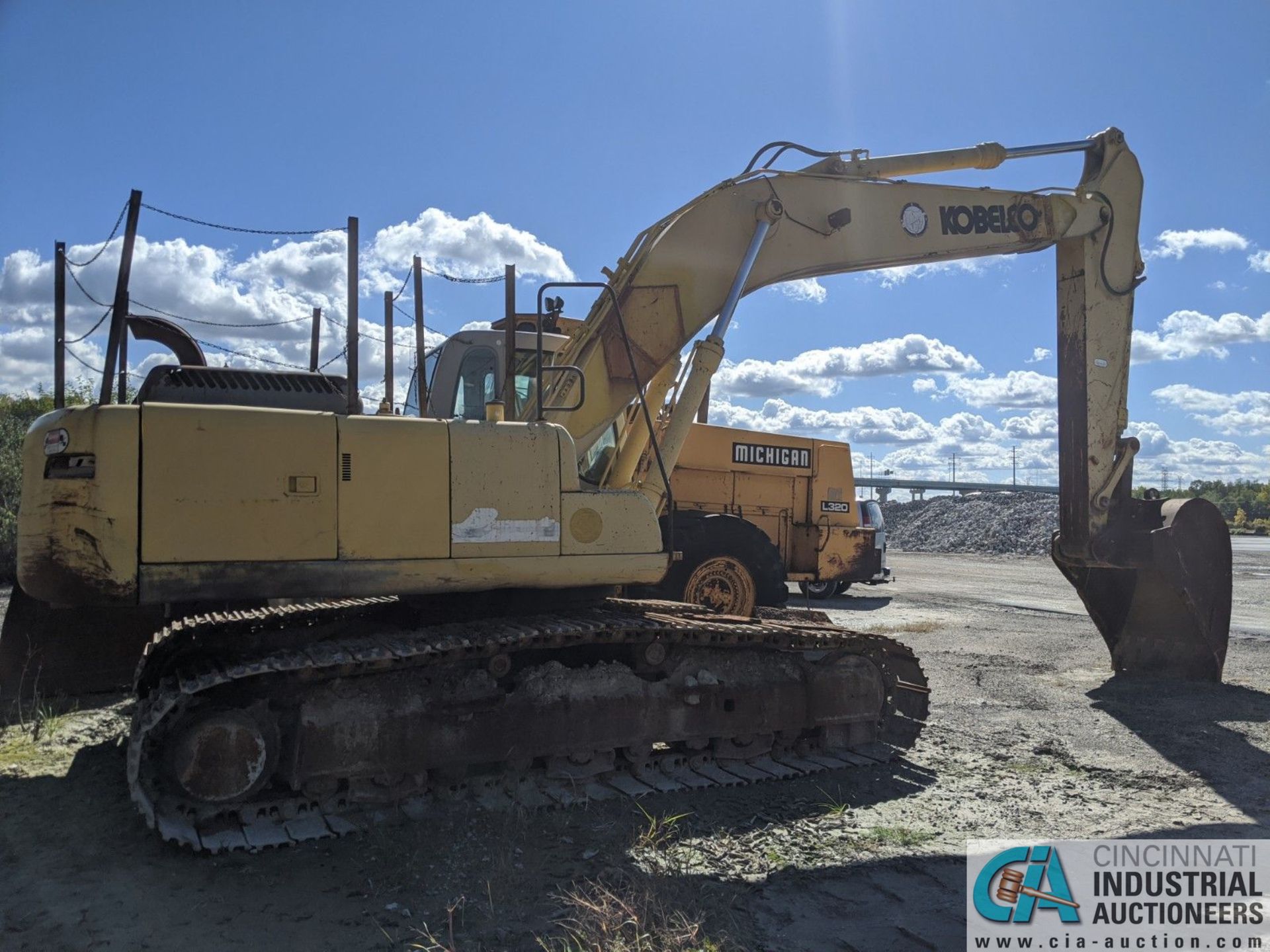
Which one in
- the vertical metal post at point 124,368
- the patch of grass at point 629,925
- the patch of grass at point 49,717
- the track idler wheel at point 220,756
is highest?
the vertical metal post at point 124,368

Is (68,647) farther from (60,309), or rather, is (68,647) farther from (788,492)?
(788,492)

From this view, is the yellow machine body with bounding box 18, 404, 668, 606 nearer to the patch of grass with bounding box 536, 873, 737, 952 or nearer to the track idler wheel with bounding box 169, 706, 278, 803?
the track idler wheel with bounding box 169, 706, 278, 803

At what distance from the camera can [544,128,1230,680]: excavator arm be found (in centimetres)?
680

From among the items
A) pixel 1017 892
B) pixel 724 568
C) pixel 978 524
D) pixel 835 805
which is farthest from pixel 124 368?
pixel 978 524

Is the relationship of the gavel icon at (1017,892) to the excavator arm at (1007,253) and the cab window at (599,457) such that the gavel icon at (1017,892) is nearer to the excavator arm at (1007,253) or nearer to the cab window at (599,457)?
the excavator arm at (1007,253)

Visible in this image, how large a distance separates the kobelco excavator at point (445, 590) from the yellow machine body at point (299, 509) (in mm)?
13

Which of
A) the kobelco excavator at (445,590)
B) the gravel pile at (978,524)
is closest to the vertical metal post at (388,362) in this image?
the kobelco excavator at (445,590)

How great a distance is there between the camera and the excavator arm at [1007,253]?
6.80 m

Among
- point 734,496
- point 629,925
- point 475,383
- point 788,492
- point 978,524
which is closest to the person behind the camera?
point 629,925

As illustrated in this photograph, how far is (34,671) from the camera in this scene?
671 centimetres

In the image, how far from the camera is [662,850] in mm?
4555

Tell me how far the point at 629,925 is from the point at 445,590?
7.20 ft
